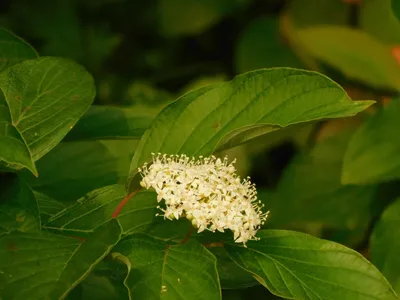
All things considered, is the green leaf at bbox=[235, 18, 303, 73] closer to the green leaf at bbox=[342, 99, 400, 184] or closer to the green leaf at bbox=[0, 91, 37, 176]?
the green leaf at bbox=[342, 99, 400, 184]

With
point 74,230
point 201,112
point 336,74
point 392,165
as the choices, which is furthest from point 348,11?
point 74,230

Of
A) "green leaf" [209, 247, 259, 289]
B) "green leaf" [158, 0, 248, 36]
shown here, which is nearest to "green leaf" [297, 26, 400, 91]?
"green leaf" [158, 0, 248, 36]

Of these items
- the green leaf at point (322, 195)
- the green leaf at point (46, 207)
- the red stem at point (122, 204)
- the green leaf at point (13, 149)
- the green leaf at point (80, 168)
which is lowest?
the green leaf at point (322, 195)

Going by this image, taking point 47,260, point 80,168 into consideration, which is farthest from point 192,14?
point 47,260

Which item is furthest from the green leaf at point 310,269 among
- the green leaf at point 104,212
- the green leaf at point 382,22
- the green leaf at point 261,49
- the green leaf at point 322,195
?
the green leaf at point 261,49

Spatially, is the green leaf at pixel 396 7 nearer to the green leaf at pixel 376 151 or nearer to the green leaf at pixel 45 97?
the green leaf at pixel 376 151

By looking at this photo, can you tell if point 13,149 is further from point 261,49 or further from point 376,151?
point 261,49
